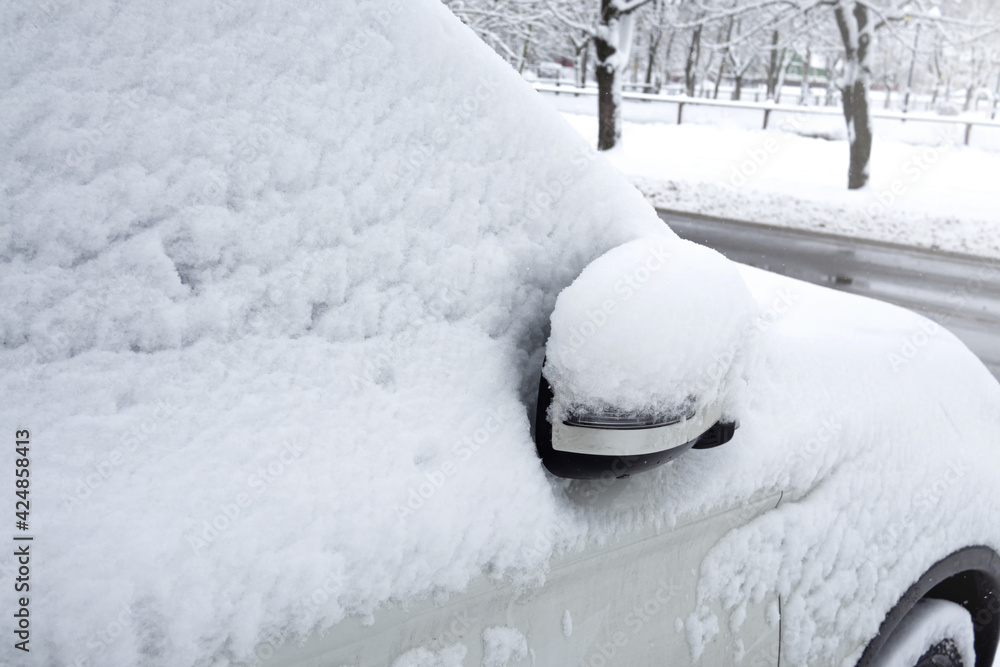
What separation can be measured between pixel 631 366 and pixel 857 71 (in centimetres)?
1389

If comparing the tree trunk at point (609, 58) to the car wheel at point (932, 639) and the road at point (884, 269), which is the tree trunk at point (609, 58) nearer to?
the road at point (884, 269)

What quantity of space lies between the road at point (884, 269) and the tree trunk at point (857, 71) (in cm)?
339

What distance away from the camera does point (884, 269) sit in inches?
363

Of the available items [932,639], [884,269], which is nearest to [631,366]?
[932,639]

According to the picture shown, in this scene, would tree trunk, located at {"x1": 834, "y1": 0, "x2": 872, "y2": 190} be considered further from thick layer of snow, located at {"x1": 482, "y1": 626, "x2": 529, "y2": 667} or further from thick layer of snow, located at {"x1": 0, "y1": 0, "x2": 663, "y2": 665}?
thick layer of snow, located at {"x1": 482, "y1": 626, "x2": 529, "y2": 667}

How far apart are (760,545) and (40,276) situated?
129 centimetres

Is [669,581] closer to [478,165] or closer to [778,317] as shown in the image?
[478,165]

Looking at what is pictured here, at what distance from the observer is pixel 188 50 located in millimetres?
1129

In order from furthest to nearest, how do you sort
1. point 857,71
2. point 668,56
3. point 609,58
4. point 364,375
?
point 668,56 → point 609,58 → point 857,71 → point 364,375

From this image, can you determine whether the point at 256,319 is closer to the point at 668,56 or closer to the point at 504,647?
the point at 504,647

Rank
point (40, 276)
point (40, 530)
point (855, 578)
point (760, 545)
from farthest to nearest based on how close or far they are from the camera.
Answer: point (855, 578) → point (760, 545) → point (40, 276) → point (40, 530)

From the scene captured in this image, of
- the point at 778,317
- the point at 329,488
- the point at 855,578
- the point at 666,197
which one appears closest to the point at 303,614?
the point at 329,488

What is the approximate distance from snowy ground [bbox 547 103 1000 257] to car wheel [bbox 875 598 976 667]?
987cm

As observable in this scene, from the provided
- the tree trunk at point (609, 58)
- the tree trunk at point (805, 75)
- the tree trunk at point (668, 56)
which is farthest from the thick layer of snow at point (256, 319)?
the tree trunk at point (668, 56)
